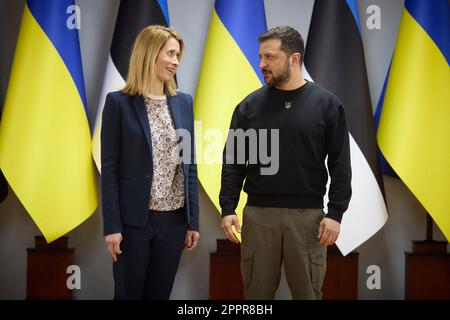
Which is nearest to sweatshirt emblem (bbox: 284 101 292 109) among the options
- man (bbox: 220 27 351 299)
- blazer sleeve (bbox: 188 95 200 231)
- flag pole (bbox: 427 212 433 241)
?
man (bbox: 220 27 351 299)

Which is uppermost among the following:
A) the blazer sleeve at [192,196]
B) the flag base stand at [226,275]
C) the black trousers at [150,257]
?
the blazer sleeve at [192,196]

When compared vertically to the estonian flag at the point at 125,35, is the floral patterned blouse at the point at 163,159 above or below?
below

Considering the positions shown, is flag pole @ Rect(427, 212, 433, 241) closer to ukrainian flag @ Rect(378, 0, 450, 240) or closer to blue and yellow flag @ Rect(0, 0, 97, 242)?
ukrainian flag @ Rect(378, 0, 450, 240)

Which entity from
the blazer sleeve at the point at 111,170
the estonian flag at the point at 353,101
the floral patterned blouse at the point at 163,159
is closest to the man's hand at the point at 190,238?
the floral patterned blouse at the point at 163,159

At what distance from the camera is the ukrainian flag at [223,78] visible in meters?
2.60

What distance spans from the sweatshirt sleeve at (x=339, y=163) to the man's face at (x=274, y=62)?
0.67 feet

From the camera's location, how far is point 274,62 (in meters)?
1.80

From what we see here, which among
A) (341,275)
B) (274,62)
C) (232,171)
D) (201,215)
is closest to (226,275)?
(201,215)

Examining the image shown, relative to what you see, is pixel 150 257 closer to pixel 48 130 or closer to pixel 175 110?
pixel 175 110

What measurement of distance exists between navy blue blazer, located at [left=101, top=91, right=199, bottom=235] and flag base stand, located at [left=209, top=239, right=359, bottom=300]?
1069 millimetres

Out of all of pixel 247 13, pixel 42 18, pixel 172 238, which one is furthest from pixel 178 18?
pixel 172 238

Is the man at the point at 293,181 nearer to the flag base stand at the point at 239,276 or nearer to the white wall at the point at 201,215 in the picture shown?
the flag base stand at the point at 239,276

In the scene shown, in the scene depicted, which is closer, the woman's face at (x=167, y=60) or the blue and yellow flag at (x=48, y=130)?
the woman's face at (x=167, y=60)

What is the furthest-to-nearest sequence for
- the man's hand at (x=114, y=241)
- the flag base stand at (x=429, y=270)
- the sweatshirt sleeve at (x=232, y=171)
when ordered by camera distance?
the flag base stand at (x=429, y=270) < the sweatshirt sleeve at (x=232, y=171) < the man's hand at (x=114, y=241)
